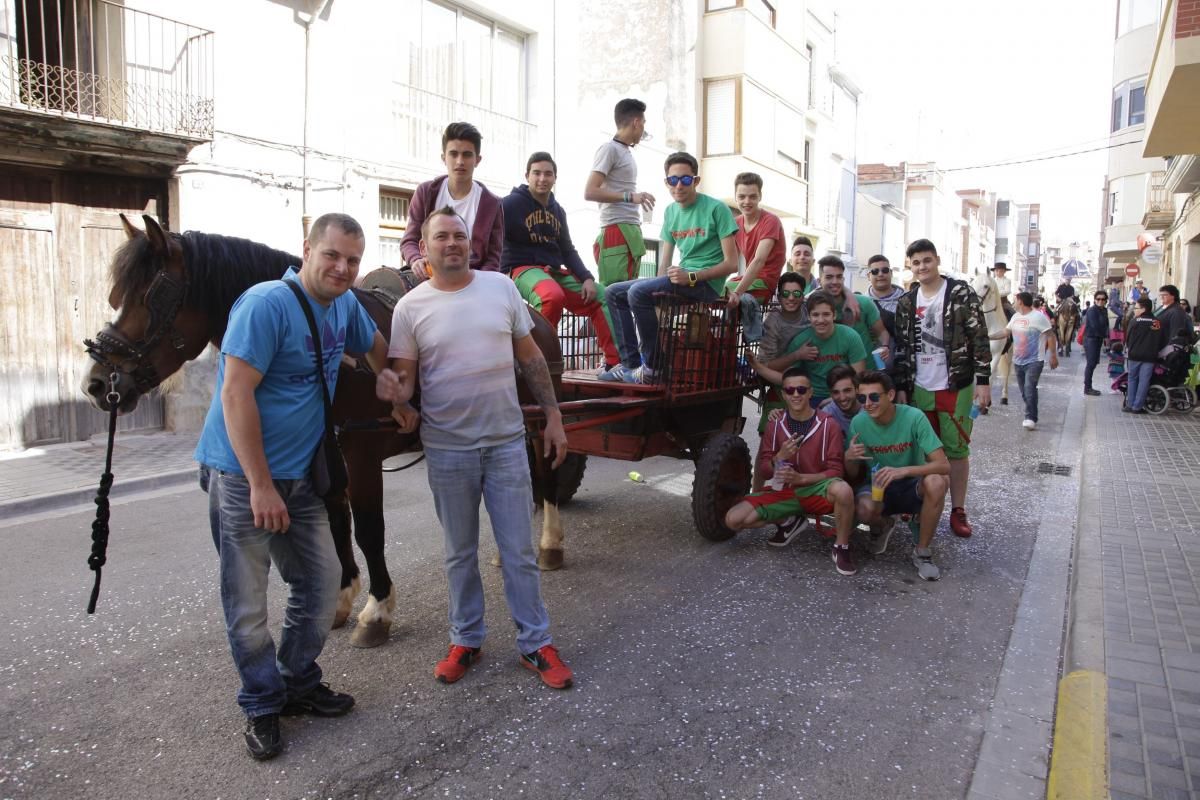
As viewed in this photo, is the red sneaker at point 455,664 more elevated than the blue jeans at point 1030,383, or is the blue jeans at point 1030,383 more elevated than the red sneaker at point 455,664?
the blue jeans at point 1030,383

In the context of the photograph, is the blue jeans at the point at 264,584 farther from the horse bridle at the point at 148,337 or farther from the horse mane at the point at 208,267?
the horse mane at the point at 208,267

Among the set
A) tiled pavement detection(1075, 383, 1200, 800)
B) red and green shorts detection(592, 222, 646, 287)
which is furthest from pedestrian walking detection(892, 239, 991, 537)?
red and green shorts detection(592, 222, 646, 287)

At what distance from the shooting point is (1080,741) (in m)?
3.20

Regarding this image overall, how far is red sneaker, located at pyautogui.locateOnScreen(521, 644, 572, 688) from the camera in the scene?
353cm

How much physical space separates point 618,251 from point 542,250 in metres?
0.88

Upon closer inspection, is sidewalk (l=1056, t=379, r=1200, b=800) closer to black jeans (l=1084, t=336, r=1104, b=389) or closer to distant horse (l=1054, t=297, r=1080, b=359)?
black jeans (l=1084, t=336, r=1104, b=389)

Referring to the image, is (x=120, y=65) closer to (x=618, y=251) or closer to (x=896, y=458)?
(x=618, y=251)

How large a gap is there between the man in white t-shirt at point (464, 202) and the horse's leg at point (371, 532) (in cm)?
128

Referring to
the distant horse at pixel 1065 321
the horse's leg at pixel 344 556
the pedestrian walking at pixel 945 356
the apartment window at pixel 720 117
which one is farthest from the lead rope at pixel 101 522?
the distant horse at pixel 1065 321

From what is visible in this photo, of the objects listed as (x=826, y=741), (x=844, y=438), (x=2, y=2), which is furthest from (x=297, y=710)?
(x=2, y=2)

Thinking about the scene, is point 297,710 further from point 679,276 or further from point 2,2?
point 2,2

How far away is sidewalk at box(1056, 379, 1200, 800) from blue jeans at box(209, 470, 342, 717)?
2.91 m

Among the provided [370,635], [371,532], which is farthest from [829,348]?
[370,635]

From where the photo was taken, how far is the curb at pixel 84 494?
22.2 feet
